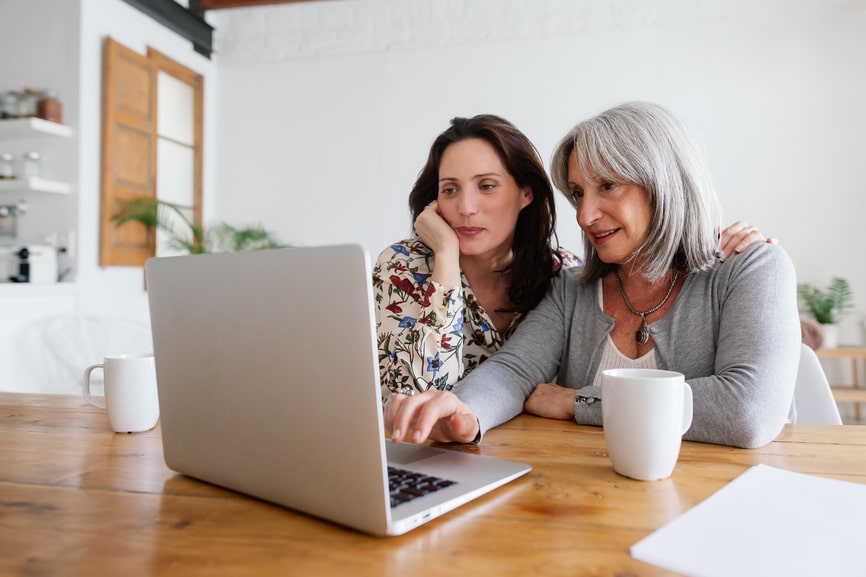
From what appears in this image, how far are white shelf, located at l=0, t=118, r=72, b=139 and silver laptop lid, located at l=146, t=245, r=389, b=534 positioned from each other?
3.00m

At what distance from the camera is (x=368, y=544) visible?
53 centimetres

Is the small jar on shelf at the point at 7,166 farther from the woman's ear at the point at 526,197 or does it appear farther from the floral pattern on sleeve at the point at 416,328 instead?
the woman's ear at the point at 526,197

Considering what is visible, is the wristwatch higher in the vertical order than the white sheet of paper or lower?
higher

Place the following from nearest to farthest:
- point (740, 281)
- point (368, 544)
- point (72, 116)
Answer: point (368, 544) → point (740, 281) → point (72, 116)

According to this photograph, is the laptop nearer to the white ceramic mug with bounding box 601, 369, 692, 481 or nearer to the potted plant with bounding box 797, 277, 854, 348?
the white ceramic mug with bounding box 601, 369, 692, 481

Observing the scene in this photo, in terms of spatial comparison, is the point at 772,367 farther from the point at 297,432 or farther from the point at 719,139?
the point at 719,139

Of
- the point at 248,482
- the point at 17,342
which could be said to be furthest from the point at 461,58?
the point at 248,482

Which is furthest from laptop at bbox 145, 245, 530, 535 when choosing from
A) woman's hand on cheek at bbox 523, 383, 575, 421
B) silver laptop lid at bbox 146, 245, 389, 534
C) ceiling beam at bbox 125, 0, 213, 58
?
ceiling beam at bbox 125, 0, 213, 58

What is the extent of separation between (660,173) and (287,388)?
0.87 meters

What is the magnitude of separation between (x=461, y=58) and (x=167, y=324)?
4069mm

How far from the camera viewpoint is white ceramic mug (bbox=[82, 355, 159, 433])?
3.17 feet

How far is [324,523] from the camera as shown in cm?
58

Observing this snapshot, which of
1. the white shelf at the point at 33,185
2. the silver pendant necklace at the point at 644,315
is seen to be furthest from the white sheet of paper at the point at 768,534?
the white shelf at the point at 33,185

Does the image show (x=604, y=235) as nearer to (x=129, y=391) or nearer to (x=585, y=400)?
(x=585, y=400)
